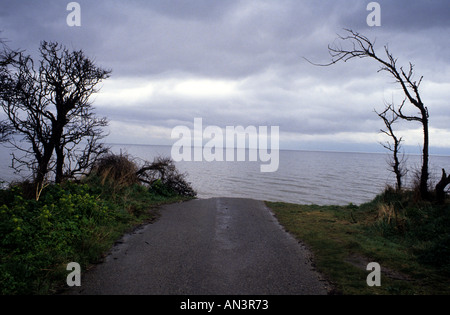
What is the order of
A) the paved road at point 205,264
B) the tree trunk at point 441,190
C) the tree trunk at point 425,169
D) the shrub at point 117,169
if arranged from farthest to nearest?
the shrub at point 117,169
the tree trunk at point 425,169
the tree trunk at point 441,190
the paved road at point 205,264

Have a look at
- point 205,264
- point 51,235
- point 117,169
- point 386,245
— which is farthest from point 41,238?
point 117,169

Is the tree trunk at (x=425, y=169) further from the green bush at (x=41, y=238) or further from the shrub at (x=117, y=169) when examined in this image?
the shrub at (x=117, y=169)

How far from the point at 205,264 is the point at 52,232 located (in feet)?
11.2

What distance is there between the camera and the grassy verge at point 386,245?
4.97 m

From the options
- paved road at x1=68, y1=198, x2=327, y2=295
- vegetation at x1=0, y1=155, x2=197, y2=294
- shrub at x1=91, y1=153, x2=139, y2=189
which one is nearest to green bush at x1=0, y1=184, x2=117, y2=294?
vegetation at x1=0, y1=155, x2=197, y2=294

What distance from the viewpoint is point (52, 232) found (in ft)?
19.7

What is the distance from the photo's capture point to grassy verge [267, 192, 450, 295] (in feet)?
16.3

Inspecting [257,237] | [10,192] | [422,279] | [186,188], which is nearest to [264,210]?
[257,237]

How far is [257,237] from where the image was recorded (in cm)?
803

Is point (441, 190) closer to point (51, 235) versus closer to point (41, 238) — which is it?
point (51, 235)

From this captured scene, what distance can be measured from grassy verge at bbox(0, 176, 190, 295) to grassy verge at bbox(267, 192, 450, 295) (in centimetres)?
483

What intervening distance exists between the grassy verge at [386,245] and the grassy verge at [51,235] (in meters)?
4.83

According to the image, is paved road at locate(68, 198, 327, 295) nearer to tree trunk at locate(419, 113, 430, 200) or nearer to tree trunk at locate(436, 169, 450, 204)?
tree trunk at locate(419, 113, 430, 200)

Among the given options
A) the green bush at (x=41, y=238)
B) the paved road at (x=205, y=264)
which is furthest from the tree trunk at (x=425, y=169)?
the green bush at (x=41, y=238)
